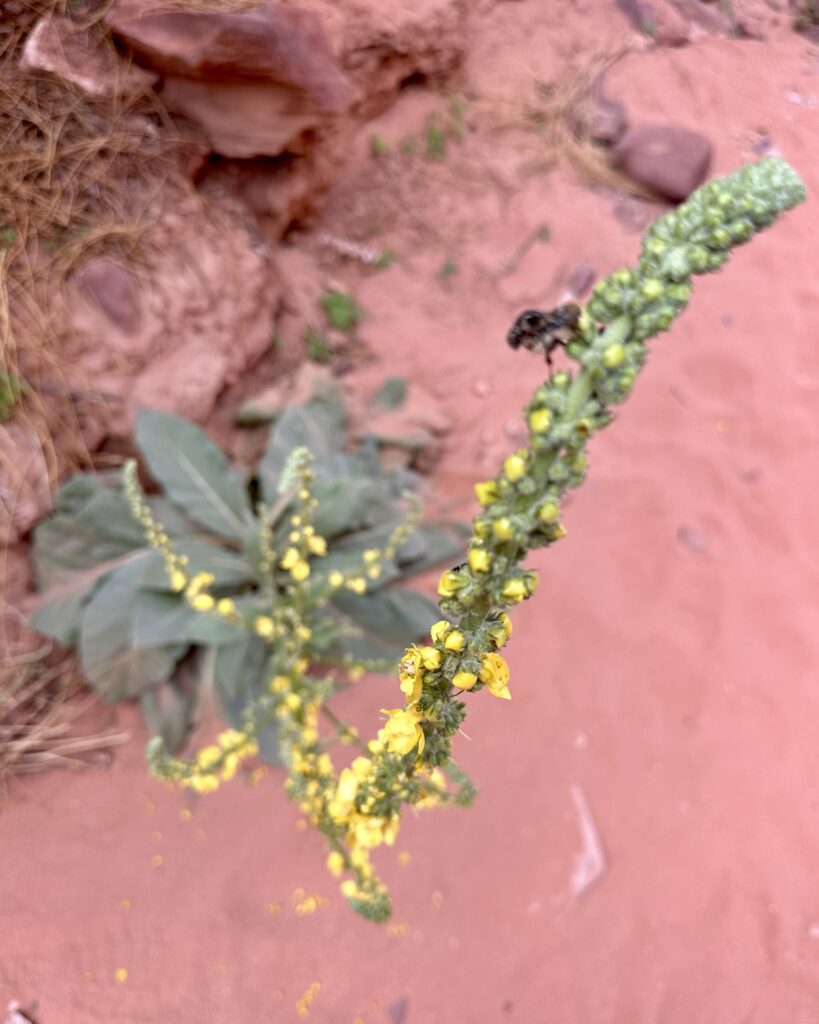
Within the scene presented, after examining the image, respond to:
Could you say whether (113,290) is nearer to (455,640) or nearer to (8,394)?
(8,394)

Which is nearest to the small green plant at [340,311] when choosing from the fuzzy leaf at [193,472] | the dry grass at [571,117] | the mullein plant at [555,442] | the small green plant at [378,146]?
the small green plant at [378,146]

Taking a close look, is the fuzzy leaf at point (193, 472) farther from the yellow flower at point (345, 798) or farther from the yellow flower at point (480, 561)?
the yellow flower at point (480, 561)

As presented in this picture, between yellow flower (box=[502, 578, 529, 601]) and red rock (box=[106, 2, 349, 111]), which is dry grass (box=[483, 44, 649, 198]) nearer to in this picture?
red rock (box=[106, 2, 349, 111])

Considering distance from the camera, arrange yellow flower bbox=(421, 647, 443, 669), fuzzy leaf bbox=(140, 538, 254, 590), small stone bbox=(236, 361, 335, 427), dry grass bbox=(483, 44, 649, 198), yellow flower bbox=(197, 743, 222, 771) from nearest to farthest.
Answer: yellow flower bbox=(421, 647, 443, 669)
yellow flower bbox=(197, 743, 222, 771)
fuzzy leaf bbox=(140, 538, 254, 590)
small stone bbox=(236, 361, 335, 427)
dry grass bbox=(483, 44, 649, 198)

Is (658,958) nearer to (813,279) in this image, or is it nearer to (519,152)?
(813,279)

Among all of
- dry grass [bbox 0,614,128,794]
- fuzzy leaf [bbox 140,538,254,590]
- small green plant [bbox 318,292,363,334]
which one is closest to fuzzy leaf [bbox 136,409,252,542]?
fuzzy leaf [bbox 140,538,254,590]

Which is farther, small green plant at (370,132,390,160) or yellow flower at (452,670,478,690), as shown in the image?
small green plant at (370,132,390,160)

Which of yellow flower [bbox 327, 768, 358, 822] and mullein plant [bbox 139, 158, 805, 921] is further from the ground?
mullein plant [bbox 139, 158, 805, 921]

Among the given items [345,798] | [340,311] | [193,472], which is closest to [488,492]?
[345,798]
